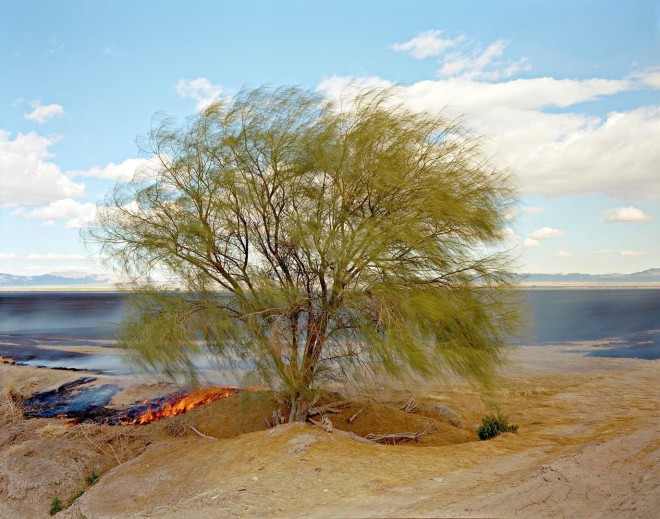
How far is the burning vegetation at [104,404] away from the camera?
19.8 metres

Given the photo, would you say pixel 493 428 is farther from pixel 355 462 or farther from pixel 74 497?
pixel 74 497

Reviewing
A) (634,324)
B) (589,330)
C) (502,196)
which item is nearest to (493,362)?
(502,196)

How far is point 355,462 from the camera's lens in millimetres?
11172

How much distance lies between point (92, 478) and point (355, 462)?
7430 millimetres

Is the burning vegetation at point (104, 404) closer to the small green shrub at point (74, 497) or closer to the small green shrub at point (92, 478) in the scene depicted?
the small green shrub at point (92, 478)

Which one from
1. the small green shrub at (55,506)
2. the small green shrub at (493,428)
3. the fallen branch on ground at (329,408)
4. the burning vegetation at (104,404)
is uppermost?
the fallen branch on ground at (329,408)

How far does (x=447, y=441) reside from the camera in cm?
1528

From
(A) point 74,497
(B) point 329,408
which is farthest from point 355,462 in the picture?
(A) point 74,497

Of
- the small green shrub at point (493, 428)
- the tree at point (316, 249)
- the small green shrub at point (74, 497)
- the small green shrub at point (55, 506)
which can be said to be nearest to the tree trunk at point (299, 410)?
the tree at point (316, 249)

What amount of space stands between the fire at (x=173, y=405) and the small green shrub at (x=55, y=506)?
4.96m

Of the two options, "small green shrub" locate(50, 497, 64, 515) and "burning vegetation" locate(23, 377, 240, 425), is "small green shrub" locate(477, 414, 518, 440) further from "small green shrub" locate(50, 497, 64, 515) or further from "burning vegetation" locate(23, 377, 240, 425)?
"small green shrub" locate(50, 497, 64, 515)

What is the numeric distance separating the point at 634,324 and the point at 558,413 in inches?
1909

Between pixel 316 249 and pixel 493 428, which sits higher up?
pixel 316 249

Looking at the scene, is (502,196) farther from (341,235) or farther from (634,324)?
(634,324)
